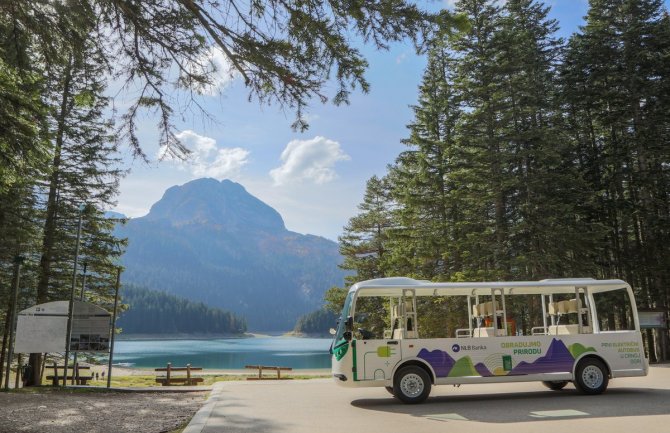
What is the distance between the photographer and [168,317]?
182 metres

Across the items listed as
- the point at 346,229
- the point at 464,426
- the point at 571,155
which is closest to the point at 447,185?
the point at 571,155

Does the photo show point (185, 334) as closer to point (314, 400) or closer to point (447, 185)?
point (447, 185)

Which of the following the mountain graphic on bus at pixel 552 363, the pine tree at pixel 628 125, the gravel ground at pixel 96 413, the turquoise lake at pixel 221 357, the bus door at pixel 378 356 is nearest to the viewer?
the gravel ground at pixel 96 413

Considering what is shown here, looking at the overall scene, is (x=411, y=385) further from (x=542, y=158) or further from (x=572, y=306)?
(x=542, y=158)

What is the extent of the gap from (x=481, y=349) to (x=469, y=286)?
144 cm

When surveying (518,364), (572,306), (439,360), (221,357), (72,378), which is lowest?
(221,357)

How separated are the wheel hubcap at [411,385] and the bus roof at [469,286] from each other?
1907 mm

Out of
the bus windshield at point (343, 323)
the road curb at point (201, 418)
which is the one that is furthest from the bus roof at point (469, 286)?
the road curb at point (201, 418)

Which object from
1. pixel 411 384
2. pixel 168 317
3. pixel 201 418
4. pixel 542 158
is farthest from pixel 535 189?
pixel 168 317

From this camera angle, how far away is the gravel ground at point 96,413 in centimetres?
804

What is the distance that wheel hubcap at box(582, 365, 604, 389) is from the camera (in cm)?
1119

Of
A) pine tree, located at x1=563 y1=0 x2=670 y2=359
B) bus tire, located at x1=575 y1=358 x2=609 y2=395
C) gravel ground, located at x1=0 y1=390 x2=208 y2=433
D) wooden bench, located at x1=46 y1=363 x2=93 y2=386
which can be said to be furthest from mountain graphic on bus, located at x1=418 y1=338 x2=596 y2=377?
pine tree, located at x1=563 y1=0 x2=670 y2=359

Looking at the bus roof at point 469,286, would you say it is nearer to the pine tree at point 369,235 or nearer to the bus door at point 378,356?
the bus door at point 378,356

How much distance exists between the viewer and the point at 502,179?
76.7ft
